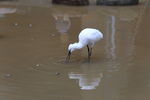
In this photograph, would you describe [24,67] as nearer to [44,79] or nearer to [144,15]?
[44,79]

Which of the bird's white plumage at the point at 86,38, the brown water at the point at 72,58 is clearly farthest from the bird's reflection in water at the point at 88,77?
the bird's white plumage at the point at 86,38

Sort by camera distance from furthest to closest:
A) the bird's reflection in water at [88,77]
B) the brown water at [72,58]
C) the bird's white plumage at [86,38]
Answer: the bird's white plumage at [86,38] → the bird's reflection in water at [88,77] → the brown water at [72,58]

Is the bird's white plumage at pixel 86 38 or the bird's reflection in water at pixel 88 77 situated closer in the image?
the bird's reflection in water at pixel 88 77

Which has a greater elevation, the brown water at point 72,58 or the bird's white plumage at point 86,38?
the bird's white plumage at point 86,38

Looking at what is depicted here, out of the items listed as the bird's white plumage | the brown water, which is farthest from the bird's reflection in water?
the bird's white plumage

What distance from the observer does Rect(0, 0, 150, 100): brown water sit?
7.37 meters

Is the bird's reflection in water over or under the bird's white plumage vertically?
under

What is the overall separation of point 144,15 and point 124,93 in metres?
8.37

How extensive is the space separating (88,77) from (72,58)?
4.32 ft

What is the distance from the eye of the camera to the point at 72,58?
371 inches

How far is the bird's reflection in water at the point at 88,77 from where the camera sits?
7714mm

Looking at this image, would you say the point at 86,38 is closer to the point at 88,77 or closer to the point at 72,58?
the point at 72,58

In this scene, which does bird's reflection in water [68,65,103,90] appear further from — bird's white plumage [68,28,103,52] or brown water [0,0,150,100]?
bird's white plumage [68,28,103,52]

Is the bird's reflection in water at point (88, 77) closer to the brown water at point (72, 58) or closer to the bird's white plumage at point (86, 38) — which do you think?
the brown water at point (72, 58)
